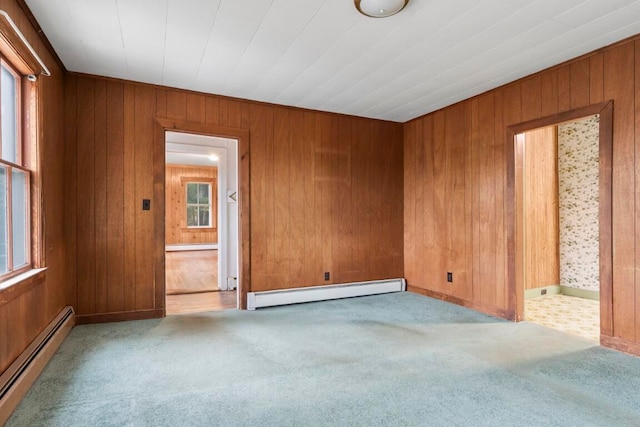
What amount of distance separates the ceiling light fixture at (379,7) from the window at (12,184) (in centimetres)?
219

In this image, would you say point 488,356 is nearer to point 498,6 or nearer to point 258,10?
point 498,6

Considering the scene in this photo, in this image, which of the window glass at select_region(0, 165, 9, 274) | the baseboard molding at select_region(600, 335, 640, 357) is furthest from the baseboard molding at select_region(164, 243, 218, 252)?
the baseboard molding at select_region(600, 335, 640, 357)

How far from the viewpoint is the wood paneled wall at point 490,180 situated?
265 cm

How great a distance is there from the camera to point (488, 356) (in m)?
2.62

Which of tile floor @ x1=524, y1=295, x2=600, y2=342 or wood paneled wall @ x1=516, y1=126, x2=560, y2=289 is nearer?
tile floor @ x1=524, y1=295, x2=600, y2=342

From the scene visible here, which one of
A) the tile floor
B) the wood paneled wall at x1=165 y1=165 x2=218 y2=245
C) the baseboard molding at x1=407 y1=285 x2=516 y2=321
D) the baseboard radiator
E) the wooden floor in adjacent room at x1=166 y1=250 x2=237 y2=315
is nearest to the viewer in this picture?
the tile floor

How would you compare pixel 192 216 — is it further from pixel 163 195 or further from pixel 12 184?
pixel 12 184

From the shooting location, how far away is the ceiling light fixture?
6.99ft

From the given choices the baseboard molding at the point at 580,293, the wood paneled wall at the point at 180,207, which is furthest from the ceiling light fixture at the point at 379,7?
the wood paneled wall at the point at 180,207

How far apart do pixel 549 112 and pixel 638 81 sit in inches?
25.8

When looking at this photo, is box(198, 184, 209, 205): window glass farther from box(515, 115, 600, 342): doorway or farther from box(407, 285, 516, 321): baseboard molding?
box(515, 115, 600, 342): doorway

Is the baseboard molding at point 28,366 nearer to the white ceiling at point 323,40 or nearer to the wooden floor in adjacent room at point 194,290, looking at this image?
the wooden floor in adjacent room at point 194,290

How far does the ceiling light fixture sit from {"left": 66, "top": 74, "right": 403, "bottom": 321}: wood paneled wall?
2.12m

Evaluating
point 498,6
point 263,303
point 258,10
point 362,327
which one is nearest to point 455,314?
point 362,327
